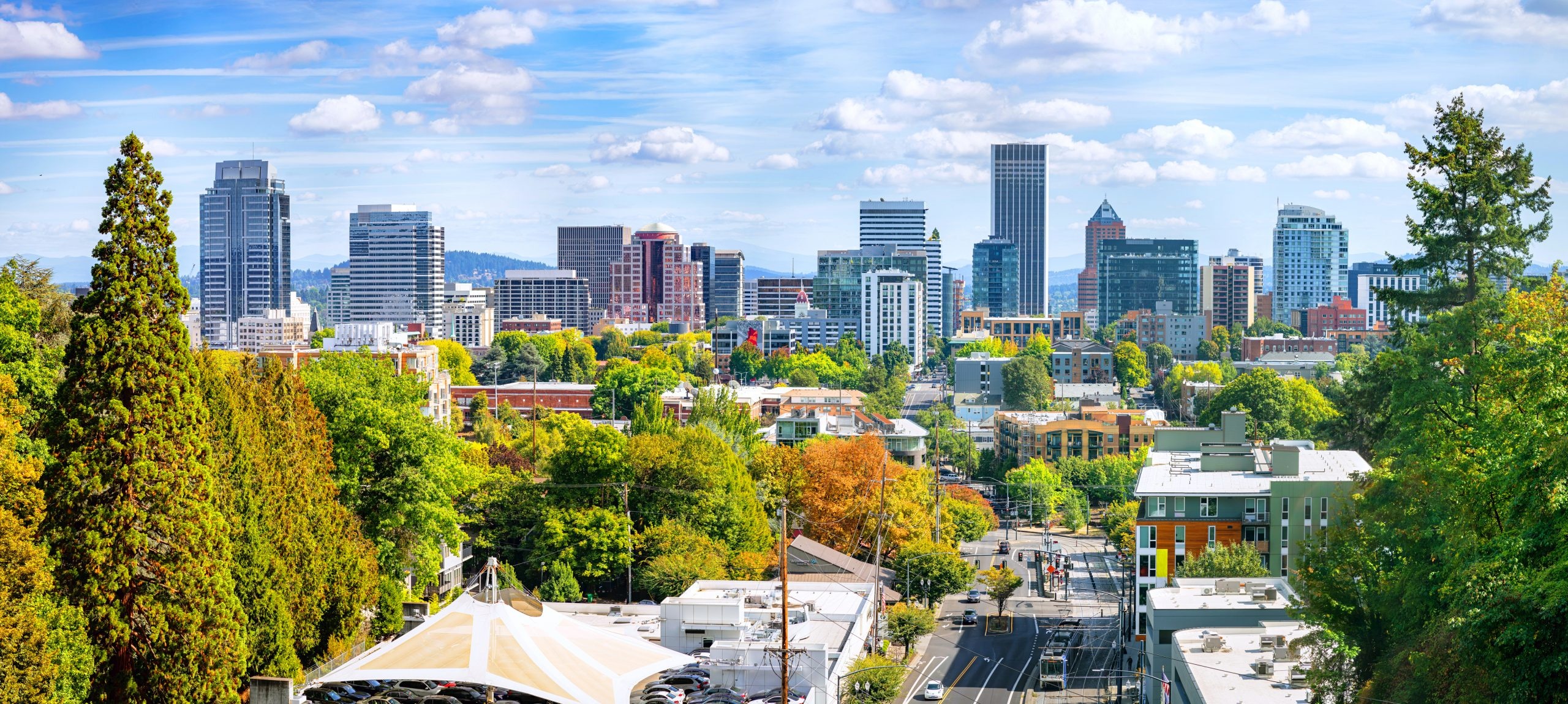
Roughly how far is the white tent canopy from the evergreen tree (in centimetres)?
260

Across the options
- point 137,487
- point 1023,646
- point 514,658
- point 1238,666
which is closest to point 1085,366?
point 1023,646

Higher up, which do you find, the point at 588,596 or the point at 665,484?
the point at 665,484

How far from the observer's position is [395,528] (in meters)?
40.4

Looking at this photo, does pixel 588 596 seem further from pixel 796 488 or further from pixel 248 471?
pixel 248 471

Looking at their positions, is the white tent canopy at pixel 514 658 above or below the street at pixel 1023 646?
above

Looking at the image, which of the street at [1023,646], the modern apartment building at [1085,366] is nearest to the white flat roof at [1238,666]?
the street at [1023,646]

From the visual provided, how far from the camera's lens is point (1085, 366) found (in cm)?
15812

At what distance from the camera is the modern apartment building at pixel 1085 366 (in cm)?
15738

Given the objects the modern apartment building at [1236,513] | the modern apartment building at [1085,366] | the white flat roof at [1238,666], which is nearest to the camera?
the white flat roof at [1238,666]

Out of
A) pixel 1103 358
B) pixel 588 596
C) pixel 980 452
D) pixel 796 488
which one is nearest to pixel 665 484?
pixel 588 596

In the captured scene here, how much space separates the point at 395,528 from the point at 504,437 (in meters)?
48.6

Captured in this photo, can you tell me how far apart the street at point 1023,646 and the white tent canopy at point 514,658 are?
1492cm

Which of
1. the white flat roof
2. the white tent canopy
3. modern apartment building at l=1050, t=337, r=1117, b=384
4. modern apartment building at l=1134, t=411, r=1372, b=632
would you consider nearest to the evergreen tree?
the white tent canopy

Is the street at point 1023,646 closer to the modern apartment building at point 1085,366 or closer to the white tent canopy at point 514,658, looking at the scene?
the white tent canopy at point 514,658
